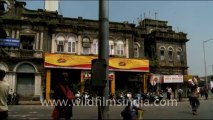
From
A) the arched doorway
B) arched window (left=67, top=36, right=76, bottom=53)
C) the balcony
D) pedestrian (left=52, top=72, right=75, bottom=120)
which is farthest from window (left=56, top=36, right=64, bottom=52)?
pedestrian (left=52, top=72, right=75, bottom=120)

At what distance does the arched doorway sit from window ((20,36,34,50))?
7.16ft

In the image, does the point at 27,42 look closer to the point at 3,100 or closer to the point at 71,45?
the point at 71,45

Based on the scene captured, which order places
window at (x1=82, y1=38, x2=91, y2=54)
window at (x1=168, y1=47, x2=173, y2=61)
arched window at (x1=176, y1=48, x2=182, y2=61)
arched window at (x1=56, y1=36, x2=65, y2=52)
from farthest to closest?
arched window at (x1=176, y1=48, x2=182, y2=61) → window at (x1=168, y1=47, x2=173, y2=61) → window at (x1=82, y1=38, x2=91, y2=54) → arched window at (x1=56, y1=36, x2=65, y2=52)

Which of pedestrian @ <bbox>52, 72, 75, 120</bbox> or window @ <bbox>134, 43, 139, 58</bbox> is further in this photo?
window @ <bbox>134, 43, 139, 58</bbox>

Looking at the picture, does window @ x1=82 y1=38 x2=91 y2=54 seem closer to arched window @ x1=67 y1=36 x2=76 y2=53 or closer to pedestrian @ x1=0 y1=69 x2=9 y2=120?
arched window @ x1=67 y1=36 x2=76 y2=53

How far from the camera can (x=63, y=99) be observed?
311 inches

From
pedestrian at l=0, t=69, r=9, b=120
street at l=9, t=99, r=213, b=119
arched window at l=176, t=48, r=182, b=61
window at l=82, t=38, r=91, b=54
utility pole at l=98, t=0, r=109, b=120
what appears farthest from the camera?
arched window at l=176, t=48, r=182, b=61

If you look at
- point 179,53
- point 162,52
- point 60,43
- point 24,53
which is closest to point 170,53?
point 162,52

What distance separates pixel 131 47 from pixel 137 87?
5.14 meters

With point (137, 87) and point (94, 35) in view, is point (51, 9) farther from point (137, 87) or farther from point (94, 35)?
point (137, 87)

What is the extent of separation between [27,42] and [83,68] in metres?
6.93

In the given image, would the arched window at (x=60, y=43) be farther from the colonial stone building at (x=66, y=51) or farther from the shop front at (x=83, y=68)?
the shop front at (x=83, y=68)

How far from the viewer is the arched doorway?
3266cm

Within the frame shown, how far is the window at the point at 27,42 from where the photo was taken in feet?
111
